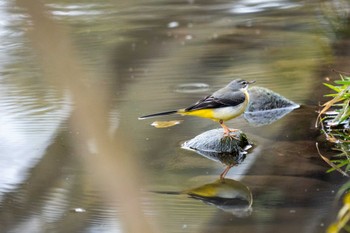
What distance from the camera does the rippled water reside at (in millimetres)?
3904

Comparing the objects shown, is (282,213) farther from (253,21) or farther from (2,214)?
(253,21)

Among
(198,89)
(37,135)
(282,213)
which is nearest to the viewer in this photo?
(282,213)

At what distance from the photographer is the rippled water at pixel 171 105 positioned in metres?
3.90

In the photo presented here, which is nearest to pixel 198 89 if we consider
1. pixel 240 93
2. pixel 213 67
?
pixel 213 67

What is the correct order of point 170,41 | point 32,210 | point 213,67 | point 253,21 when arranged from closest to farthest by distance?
point 32,210, point 213,67, point 170,41, point 253,21

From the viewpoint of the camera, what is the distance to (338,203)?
152 inches

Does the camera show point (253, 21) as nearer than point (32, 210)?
No

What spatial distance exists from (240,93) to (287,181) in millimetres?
1163

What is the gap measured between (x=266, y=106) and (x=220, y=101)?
0.81m

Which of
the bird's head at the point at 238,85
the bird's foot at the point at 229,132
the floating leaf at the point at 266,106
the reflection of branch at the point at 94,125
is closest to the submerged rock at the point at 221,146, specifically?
the bird's foot at the point at 229,132

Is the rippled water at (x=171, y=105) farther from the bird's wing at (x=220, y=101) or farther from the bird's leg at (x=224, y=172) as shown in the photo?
the bird's wing at (x=220, y=101)

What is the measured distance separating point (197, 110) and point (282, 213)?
1.50 meters

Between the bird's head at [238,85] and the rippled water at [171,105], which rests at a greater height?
the bird's head at [238,85]

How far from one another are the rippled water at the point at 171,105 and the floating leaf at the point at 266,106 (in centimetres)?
13
